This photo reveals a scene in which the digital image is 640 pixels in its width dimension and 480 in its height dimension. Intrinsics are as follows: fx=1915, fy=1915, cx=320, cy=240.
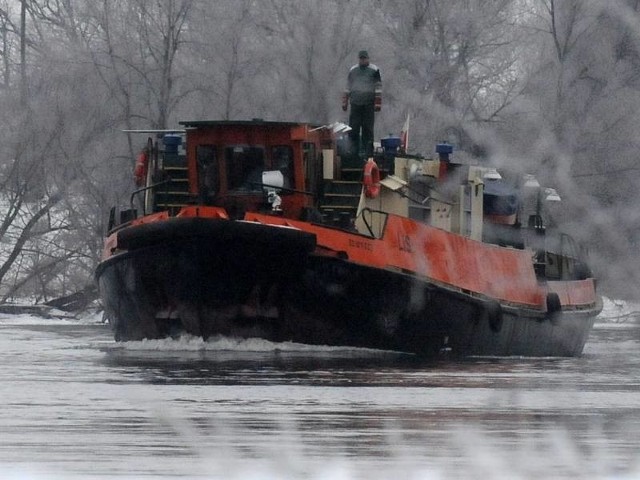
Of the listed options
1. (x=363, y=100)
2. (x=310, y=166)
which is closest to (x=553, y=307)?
(x=363, y=100)

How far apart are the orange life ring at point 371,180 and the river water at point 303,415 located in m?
2.18

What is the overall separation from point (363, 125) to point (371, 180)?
3031 mm

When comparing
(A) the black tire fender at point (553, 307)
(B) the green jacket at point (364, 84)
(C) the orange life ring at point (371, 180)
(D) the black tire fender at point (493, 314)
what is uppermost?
(B) the green jacket at point (364, 84)

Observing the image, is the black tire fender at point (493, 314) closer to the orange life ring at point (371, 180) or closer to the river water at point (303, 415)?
the river water at point (303, 415)

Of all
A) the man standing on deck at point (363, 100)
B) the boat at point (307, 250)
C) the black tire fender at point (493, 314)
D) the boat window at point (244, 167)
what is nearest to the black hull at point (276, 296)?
the boat at point (307, 250)

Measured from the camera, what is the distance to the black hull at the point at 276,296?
80.3ft

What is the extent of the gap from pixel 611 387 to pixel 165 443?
800 cm

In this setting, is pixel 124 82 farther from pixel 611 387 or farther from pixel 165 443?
pixel 165 443

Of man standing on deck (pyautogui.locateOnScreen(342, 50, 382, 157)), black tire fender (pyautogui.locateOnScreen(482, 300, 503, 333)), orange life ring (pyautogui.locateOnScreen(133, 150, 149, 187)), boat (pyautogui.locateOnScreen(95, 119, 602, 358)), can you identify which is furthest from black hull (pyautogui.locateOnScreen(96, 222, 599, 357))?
man standing on deck (pyautogui.locateOnScreen(342, 50, 382, 157))

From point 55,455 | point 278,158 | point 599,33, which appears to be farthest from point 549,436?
point 599,33

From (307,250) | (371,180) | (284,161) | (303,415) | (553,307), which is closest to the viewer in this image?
(303,415)

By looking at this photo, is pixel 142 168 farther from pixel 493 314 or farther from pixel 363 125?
pixel 493 314

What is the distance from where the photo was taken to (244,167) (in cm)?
2600

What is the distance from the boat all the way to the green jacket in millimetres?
781
